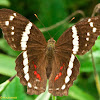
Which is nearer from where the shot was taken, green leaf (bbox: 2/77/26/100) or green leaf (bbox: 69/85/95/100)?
green leaf (bbox: 2/77/26/100)

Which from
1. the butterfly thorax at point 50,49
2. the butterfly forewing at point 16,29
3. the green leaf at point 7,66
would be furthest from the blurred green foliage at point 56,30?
the butterfly forewing at point 16,29

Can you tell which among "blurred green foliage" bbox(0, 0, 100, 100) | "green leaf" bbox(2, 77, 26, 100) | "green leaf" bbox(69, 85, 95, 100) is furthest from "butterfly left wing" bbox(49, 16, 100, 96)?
"green leaf" bbox(69, 85, 95, 100)

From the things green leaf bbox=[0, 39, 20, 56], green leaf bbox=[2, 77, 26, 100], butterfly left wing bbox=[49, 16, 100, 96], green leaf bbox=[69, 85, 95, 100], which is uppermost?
green leaf bbox=[0, 39, 20, 56]

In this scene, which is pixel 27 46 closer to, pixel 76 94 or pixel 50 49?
pixel 50 49

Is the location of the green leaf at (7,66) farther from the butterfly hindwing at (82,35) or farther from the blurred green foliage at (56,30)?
the butterfly hindwing at (82,35)

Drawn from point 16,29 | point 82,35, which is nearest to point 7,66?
point 16,29

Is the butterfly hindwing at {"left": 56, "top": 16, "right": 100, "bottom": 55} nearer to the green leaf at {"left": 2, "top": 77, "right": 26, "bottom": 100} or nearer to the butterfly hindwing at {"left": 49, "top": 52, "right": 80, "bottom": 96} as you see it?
the butterfly hindwing at {"left": 49, "top": 52, "right": 80, "bottom": 96}

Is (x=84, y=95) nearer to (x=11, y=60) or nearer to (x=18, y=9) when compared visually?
(x=11, y=60)
